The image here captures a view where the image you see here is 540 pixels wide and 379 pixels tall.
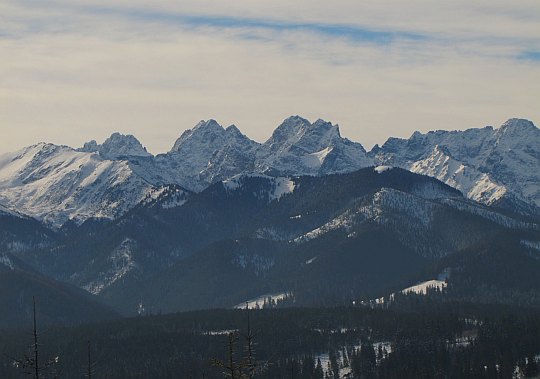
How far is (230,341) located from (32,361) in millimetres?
16304

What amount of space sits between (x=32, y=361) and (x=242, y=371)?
1697cm

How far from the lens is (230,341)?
101 m

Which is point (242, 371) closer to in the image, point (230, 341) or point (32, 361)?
point (230, 341)

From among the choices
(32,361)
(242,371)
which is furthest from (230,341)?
(32,361)

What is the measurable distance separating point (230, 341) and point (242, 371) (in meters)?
6.03

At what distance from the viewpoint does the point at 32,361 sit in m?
104

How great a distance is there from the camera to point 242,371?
348 ft
